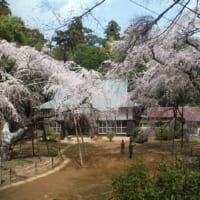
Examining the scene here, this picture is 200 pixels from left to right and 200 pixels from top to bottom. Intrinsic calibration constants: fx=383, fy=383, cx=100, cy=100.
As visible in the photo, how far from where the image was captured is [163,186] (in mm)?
5242

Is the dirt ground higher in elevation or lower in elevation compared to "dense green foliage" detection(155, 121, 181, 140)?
lower

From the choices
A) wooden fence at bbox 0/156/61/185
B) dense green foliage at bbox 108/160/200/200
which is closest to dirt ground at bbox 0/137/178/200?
wooden fence at bbox 0/156/61/185

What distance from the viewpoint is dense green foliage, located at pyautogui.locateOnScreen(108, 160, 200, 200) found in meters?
4.99

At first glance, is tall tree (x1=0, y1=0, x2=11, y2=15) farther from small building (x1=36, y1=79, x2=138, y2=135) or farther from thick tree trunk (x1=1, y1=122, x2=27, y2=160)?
thick tree trunk (x1=1, y1=122, x2=27, y2=160)

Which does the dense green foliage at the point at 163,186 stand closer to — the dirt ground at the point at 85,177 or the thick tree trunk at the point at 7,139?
the dirt ground at the point at 85,177

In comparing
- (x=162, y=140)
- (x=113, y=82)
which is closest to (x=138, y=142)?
(x=162, y=140)

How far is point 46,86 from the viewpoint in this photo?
2061cm

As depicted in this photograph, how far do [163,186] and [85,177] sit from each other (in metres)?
11.1

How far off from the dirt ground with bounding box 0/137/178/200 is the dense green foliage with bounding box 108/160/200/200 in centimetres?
390

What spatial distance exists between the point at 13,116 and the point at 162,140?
13.2 metres

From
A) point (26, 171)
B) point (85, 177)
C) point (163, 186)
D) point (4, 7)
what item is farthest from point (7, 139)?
point (163, 186)

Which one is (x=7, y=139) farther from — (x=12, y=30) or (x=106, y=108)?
(x=12, y=30)

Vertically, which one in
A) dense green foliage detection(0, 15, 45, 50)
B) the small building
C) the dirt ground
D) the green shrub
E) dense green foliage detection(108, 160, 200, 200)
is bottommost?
the dirt ground

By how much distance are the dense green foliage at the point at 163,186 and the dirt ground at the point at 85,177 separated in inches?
153
